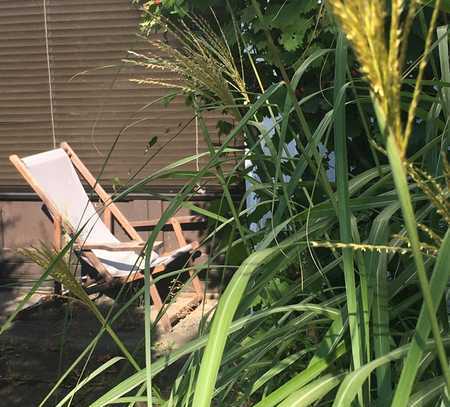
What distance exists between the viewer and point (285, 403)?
3.40 feet

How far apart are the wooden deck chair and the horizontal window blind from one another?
247 millimetres

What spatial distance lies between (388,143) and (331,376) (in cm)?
61

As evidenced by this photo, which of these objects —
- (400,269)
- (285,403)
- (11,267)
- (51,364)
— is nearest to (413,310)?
(400,269)

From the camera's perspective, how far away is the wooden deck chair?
4.20m

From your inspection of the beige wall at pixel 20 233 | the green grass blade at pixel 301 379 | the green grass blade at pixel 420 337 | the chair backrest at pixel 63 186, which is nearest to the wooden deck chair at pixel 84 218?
the chair backrest at pixel 63 186

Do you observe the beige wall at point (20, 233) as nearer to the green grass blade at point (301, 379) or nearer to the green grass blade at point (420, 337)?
the green grass blade at point (301, 379)

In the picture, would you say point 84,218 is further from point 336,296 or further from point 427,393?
point 427,393

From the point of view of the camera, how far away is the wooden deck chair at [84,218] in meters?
4.20

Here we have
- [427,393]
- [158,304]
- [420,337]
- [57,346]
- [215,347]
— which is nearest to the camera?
[420,337]

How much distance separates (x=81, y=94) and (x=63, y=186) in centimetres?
75

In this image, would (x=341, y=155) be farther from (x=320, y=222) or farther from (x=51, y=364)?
(x=51, y=364)

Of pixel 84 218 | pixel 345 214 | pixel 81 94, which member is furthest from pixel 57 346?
pixel 345 214

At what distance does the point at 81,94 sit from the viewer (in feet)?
16.6

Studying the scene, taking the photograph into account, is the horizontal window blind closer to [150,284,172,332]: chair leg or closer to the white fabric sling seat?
the white fabric sling seat
